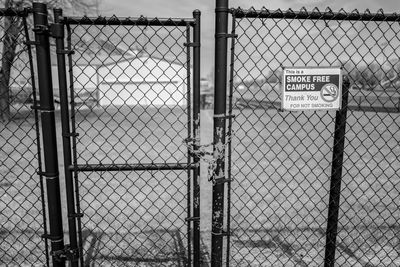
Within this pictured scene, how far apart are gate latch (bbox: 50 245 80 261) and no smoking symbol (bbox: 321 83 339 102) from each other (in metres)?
2.23

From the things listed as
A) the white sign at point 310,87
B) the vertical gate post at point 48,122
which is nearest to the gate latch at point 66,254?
the vertical gate post at point 48,122

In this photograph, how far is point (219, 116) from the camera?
2.35 m

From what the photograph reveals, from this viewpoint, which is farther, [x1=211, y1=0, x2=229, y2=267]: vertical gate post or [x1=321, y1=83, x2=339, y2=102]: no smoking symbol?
[x1=321, y1=83, x2=339, y2=102]: no smoking symbol

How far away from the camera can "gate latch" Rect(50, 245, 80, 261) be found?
2.55 meters

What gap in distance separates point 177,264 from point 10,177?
4.84m

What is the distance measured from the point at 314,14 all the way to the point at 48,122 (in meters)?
2.05

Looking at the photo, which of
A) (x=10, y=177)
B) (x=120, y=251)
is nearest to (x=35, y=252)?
(x=120, y=251)

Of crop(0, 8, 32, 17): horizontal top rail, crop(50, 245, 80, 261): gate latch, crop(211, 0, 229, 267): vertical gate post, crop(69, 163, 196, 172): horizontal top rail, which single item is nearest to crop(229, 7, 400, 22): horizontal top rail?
crop(211, 0, 229, 267): vertical gate post

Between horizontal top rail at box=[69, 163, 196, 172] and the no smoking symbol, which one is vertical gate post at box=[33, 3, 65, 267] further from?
the no smoking symbol

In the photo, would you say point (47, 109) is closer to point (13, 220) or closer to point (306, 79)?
point (306, 79)

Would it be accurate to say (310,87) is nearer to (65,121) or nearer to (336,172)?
(336,172)

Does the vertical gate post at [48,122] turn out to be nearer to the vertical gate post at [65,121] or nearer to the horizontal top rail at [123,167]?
the vertical gate post at [65,121]

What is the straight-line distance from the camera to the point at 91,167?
7.89 feet

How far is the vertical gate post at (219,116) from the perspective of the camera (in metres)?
2.23
